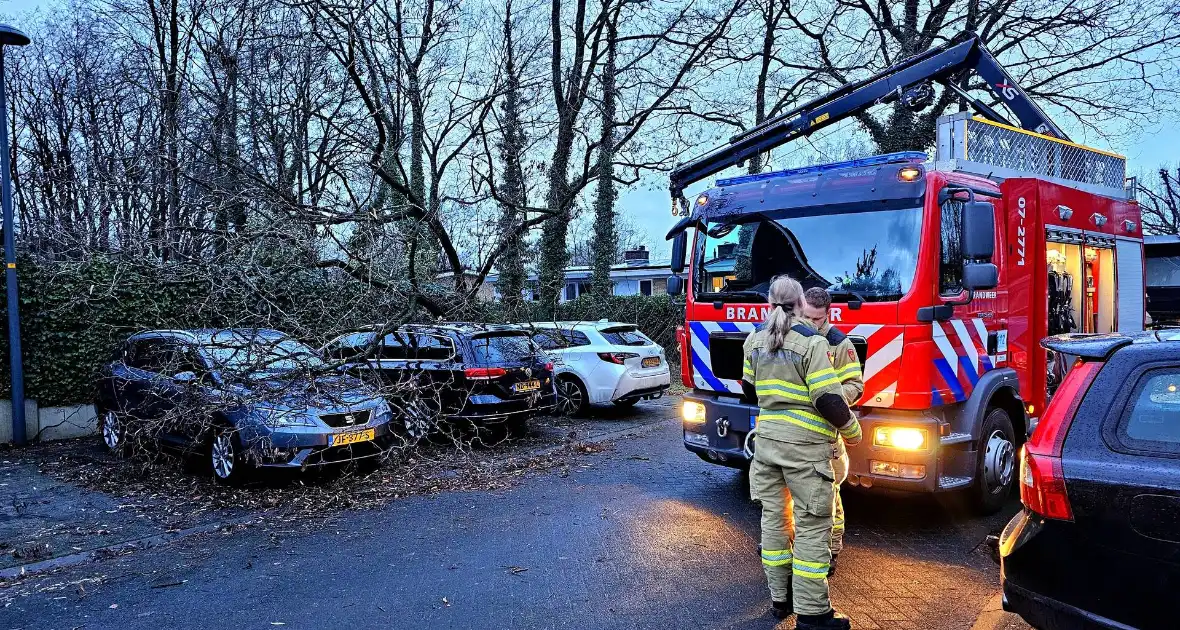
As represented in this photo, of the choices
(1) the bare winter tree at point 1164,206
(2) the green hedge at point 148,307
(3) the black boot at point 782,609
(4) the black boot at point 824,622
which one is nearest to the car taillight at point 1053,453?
(4) the black boot at point 824,622

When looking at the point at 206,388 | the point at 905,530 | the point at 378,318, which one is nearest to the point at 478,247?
the point at 378,318

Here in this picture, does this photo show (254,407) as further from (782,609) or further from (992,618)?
(992,618)

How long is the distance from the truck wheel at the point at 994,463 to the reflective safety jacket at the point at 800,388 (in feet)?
7.60

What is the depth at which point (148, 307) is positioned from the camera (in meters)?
10.3

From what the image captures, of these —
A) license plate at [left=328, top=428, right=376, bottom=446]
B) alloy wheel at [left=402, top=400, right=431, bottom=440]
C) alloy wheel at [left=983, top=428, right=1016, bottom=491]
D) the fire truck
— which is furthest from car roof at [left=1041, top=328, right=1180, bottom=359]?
alloy wheel at [left=402, top=400, right=431, bottom=440]

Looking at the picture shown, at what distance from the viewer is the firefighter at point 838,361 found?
3.83 m

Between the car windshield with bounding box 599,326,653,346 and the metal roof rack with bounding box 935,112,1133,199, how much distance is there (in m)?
6.40

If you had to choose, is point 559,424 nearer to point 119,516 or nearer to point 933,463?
point 119,516

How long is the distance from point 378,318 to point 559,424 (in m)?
3.76

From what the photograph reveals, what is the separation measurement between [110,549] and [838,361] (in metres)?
5.36

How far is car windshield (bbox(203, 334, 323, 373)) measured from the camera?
7.06 m

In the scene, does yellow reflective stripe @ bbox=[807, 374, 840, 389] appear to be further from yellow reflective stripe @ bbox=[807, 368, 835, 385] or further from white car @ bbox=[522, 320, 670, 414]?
white car @ bbox=[522, 320, 670, 414]

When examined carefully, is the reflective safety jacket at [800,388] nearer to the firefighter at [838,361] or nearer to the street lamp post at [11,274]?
the firefighter at [838,361]

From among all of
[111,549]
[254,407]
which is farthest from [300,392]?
[111,549]
